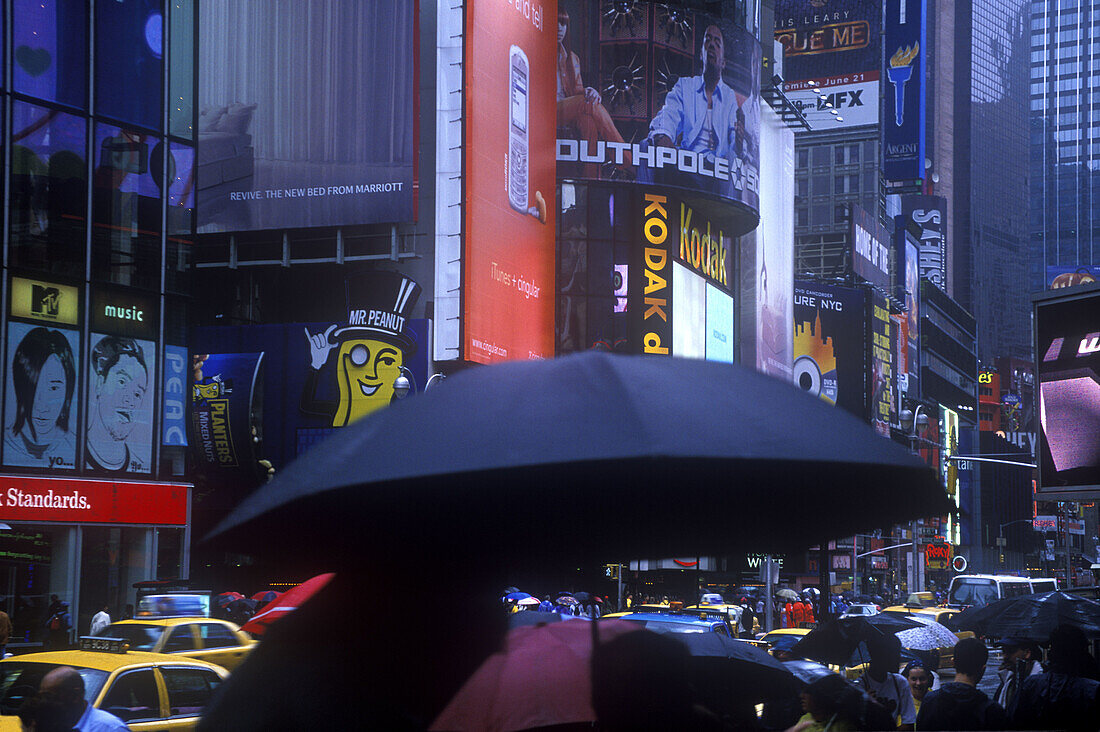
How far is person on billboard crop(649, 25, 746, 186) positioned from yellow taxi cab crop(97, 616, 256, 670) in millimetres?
50322

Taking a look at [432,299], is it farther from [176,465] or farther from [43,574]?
[43,574]

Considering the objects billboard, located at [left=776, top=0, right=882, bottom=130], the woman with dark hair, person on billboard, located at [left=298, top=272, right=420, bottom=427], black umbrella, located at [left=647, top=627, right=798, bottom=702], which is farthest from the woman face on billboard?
billboard, located at [left=776, top=0, right=882, bottom=130]

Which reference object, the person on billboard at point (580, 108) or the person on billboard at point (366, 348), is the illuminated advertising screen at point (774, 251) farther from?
the person on billboard at point (366, 348)

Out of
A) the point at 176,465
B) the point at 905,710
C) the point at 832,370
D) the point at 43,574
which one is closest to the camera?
the point at 905,710

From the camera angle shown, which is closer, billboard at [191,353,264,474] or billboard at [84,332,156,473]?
billboard at [84,332,156,473]

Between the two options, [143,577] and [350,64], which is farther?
[350,64]

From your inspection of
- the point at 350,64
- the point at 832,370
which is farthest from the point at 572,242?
the point at 832,370

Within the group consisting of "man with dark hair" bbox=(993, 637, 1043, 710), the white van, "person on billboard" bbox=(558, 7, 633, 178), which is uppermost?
"person on billboard" bbox=(558, 7, 633, 178)

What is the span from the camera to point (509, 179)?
51188mm

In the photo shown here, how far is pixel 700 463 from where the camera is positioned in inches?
107

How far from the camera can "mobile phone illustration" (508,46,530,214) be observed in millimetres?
51594

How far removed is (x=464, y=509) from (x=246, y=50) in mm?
52259

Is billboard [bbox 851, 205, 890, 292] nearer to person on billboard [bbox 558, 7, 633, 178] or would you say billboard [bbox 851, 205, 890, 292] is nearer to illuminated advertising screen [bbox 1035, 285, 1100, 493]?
person on billboard [bbox 558, 7, 633, 178]

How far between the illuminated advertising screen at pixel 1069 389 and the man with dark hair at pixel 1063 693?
1021 cm
